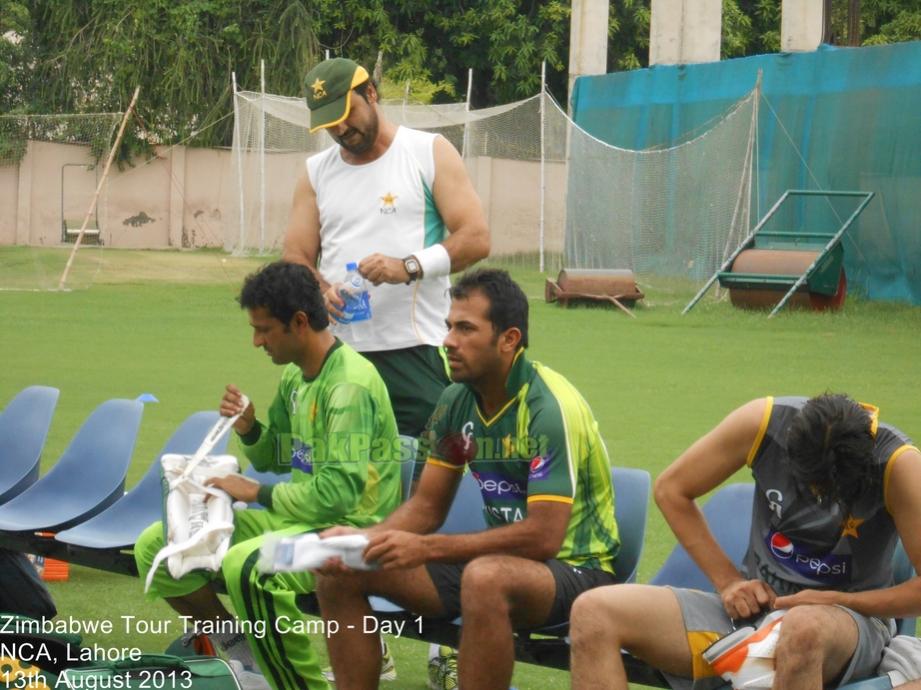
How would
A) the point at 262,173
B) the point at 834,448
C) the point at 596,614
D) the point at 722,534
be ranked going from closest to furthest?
1. the point at 834,448
2. the point at 596,614
3. the point at 722,534
4. the point at 262,173

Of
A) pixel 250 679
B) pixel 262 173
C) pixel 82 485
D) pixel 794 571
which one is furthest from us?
pixel 262 173

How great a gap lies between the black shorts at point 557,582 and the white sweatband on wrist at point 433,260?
1224 mm

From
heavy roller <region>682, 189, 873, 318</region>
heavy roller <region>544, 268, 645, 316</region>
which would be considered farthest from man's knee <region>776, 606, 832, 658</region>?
heavy roller <region>544, 268, 645, 316</region>

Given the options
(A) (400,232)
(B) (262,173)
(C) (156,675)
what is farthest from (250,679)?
(B) (262,173)

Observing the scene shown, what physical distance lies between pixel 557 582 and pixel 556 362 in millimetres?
9629

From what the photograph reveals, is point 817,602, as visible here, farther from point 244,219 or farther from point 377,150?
point 244,219

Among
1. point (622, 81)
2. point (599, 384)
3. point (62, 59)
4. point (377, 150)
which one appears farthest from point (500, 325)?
point (62, 59)

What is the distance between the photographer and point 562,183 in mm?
25359

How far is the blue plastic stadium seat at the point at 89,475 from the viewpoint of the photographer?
6238 millimetres

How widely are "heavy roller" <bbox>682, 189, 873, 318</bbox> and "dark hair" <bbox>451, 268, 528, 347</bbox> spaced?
1390 centimetres

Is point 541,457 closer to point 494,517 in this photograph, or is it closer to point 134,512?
point 494,517

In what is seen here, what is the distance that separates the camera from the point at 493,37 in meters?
36.4

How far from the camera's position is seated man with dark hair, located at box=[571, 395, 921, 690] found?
3.85 metres

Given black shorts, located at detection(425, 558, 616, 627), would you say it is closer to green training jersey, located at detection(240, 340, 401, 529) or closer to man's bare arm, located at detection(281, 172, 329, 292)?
green training jersey, located at detection(240, 340, 401, 529)
